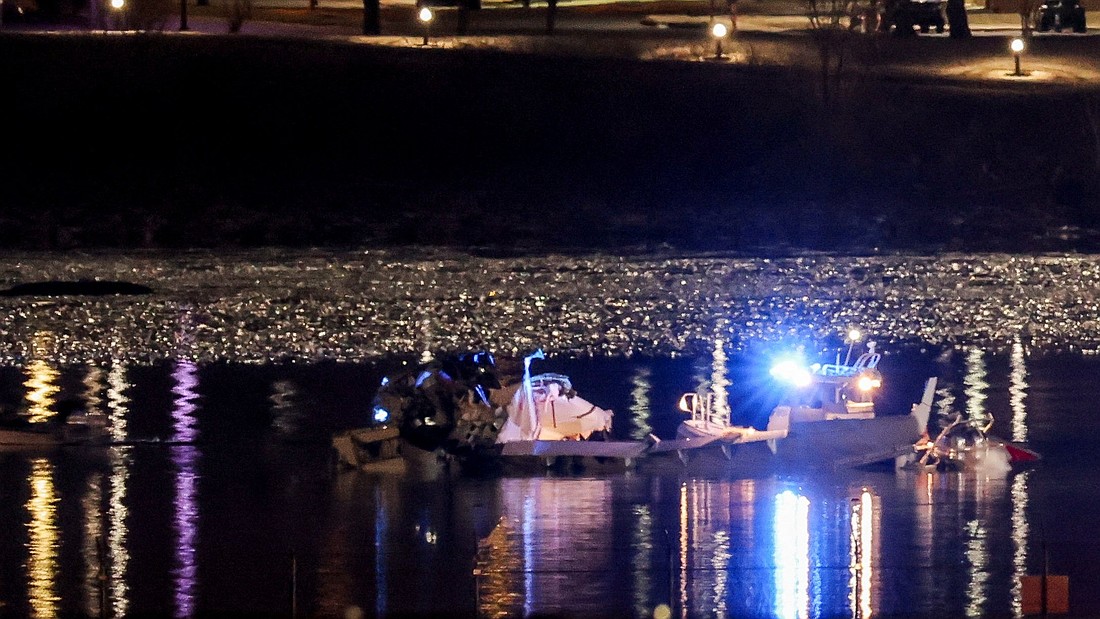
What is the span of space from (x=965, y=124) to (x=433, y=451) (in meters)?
21.6

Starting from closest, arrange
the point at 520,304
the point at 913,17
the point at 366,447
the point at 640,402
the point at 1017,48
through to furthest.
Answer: the point at 366,447 < the point at 640,402 < the point at 520,304 < the point at 1017,48 < the point at 913,17

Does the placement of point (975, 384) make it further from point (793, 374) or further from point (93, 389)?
point (93, 389)

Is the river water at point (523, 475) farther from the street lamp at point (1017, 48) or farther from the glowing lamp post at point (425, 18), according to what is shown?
the glowing lamp post at point (425, 18)

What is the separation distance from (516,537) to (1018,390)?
31.5ft

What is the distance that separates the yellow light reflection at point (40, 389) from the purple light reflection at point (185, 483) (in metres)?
1.27

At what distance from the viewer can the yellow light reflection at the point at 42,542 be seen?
14984mm

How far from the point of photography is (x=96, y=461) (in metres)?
21.0

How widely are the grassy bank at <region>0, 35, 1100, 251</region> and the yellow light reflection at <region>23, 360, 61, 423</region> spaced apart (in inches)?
404

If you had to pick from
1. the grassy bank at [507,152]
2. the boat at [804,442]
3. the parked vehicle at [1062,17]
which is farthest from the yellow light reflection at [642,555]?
the parked vehicle at [1062,17]

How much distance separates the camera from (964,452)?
20.4 meters

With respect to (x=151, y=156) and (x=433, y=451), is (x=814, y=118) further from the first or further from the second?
(x=433, y=451)

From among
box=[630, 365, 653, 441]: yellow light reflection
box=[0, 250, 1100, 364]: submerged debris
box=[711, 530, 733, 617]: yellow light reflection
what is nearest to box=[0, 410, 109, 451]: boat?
box=[630, 365, 653, 441]: yellow light reflection

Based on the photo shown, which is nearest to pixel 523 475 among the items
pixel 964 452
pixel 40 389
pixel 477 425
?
pixel 477 425

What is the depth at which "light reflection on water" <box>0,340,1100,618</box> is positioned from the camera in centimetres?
1506
